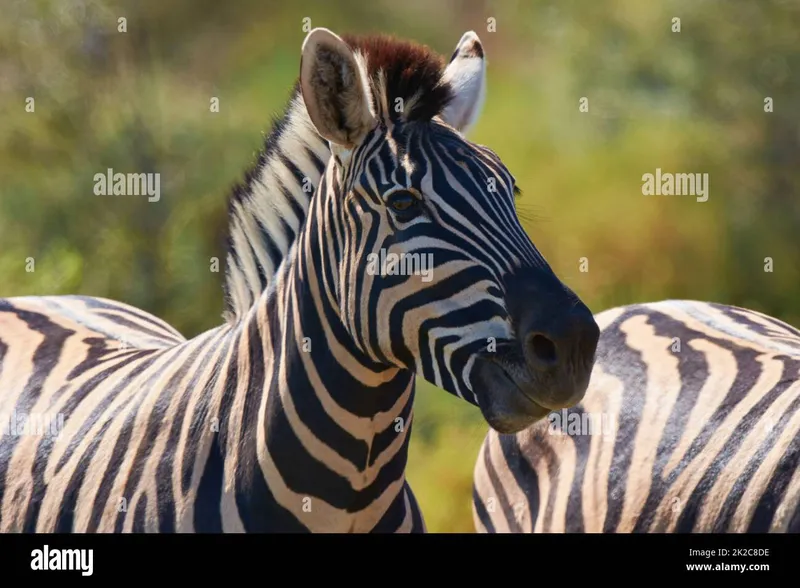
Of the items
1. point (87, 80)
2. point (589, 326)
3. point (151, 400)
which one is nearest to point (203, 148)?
point (87, 80)

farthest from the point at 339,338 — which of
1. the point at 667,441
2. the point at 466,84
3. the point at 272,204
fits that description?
the point at 667,441

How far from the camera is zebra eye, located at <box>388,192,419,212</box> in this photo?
303 cm

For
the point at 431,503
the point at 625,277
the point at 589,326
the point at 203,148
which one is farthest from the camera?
the point at 203,148

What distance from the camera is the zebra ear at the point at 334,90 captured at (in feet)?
10.1

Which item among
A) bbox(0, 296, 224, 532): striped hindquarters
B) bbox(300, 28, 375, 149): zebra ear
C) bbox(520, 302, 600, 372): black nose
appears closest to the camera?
bbox(520, 302, 600, 372): black nose

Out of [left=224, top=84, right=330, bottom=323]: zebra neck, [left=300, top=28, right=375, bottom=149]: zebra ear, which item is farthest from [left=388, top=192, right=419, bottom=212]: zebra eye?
[left=224, top=84, right=330, bottom=323]: zebra neck

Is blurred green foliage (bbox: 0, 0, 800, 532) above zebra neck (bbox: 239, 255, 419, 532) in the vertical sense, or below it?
above

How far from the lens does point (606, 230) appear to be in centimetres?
877

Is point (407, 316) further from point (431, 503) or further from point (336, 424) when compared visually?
point (431, 503)

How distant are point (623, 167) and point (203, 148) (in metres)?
3.71

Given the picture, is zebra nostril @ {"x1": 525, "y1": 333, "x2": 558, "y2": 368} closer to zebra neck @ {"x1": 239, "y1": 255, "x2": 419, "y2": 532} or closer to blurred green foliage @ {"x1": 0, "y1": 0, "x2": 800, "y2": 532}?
zebra neck @ {"x1": 239, "y1": 255, "x2": 419, "y2": 532}

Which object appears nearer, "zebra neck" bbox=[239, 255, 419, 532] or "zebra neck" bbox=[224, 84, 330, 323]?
"zebra neck" bbox=[239, 255, 419, 532]

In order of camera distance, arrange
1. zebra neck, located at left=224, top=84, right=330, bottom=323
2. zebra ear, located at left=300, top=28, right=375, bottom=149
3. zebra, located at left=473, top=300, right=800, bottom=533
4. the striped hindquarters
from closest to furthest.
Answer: zebra ear, located at left=300, top=28, right=375, bottom=149
the striped hindquarters
zebra neck, located at left=224, top=84, right=330, bottom=323
zebra, located at left=473, top=300, right=800, bottom=533

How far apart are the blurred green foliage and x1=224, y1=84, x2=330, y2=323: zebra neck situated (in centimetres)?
481
